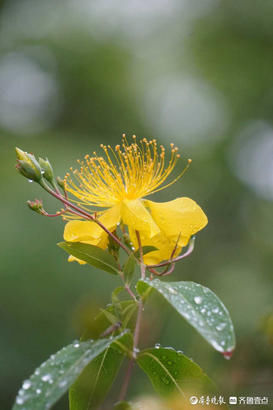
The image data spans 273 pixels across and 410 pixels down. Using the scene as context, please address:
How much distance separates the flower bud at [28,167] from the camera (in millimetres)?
925

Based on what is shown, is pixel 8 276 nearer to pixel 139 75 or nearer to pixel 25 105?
pixel 25 105

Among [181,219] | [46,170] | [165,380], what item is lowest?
[165,380]

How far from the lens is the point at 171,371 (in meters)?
0.83

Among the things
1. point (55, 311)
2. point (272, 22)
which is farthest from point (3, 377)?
point (272, 22)

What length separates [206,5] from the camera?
6770mm

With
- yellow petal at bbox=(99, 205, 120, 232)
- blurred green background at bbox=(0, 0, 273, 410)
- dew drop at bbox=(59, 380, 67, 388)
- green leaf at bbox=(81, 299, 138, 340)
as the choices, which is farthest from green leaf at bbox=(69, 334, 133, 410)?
blurred green background at bbox=(0, 0, 273, 410)

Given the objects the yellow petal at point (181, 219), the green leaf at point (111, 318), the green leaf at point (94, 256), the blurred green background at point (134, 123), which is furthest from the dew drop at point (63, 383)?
the blurred green background at point (134, 123)

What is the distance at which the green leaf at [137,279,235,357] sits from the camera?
0.67 meters

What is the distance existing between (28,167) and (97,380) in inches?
15.2

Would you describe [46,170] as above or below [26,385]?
above

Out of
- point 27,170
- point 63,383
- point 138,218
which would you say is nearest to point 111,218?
point 138,218

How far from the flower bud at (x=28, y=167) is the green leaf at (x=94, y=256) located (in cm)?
14

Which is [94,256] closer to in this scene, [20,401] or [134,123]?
[20,401]

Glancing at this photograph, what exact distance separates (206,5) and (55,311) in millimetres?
4628
